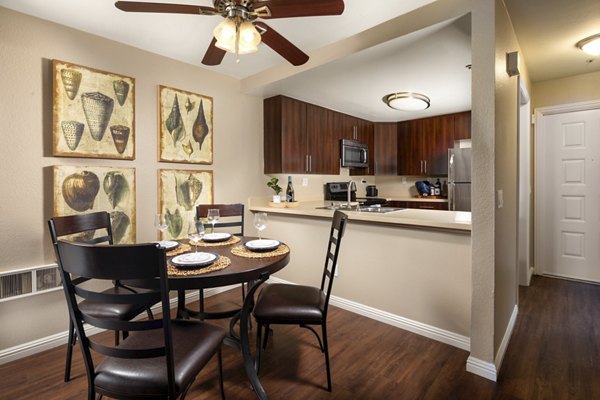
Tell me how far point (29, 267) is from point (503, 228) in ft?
10.6

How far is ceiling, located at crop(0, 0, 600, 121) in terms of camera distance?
2008 millimetres

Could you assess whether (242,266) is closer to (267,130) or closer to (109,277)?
(109,277)

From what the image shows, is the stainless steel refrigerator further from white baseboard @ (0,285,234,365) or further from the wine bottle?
white baseboard @ (0,285,234,365)

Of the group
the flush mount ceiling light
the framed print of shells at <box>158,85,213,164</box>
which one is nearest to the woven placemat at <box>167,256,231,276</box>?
the framed print of shells at <box>158,85,213,164</box>

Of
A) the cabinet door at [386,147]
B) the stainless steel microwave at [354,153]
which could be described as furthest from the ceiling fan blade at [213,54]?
the cabinet door at [386,147]

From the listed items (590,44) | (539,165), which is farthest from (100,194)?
(539,165)

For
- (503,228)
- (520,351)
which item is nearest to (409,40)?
(503,228)

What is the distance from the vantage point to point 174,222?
2.82m

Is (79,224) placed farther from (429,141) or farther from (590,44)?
(429,141)

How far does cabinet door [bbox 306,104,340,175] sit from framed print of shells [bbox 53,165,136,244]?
6.79 feet

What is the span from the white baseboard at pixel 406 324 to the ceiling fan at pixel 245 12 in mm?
2167

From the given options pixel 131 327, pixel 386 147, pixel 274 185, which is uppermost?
pixel 386 147

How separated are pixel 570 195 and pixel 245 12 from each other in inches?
157

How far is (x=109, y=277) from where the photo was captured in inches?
39.6
